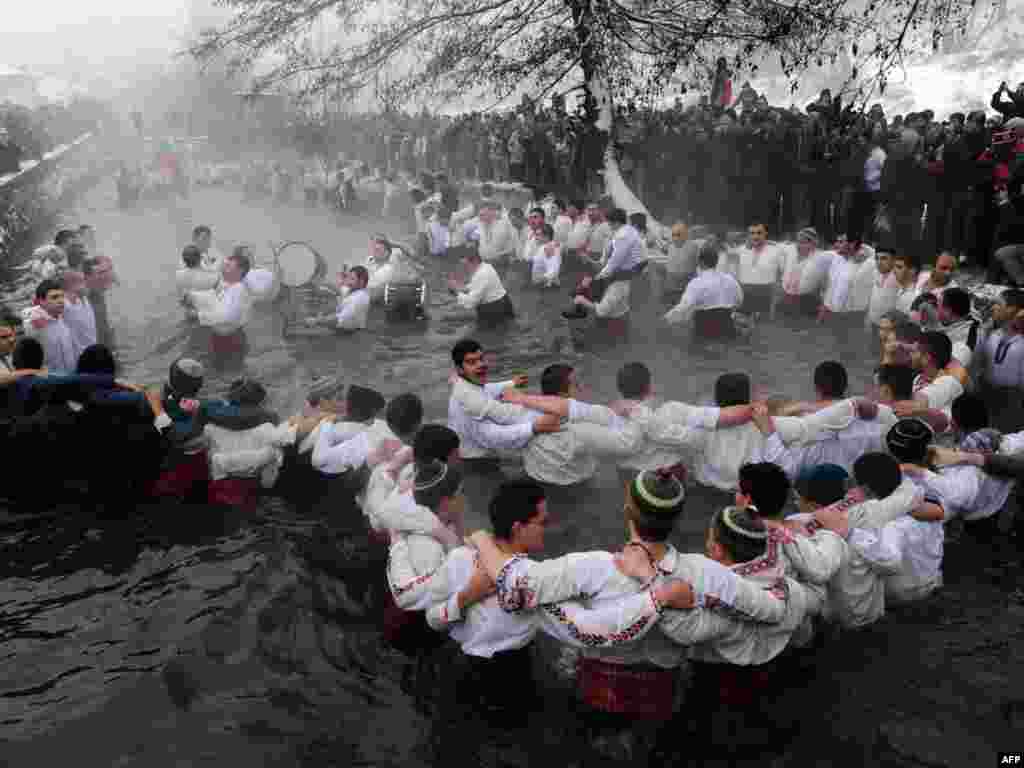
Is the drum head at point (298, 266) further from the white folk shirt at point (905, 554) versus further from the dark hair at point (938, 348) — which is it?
the white folk shirt at point (905, 554)

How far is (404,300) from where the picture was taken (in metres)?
10.5

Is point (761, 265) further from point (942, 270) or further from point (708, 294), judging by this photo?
point (942, 270)

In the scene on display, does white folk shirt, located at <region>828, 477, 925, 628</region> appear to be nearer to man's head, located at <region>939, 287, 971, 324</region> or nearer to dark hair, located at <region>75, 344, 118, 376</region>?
man's head, located at <region>939, 287, 971, 324</region>

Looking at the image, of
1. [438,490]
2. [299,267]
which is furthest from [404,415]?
[299,267]

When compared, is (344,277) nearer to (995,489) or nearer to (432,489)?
(432,489)

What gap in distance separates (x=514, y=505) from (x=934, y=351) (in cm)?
407

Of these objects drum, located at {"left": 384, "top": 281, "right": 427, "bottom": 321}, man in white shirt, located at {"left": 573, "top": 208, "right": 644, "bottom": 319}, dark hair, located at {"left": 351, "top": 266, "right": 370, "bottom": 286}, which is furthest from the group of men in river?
drum, located at {"left": 384, "top": 281, "right": 427, "bottom": 321}

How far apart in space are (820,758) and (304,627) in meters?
2.89

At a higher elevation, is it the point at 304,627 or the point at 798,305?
A: the point at 798,305

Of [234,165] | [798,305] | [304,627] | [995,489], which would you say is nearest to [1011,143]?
[798,305]

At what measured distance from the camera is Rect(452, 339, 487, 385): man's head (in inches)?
211

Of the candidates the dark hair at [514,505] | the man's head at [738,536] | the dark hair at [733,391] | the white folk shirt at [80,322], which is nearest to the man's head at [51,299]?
the white folk shirt at [80,322]

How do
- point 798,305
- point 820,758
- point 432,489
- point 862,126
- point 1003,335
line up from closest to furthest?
point 820,758, point 432,489, point 1003,335, point 798,305, point 862,126

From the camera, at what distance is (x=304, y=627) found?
4629 mm
